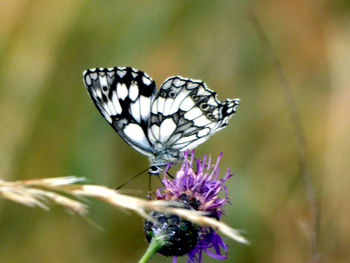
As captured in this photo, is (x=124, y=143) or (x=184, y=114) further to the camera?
(x=124, y=143)

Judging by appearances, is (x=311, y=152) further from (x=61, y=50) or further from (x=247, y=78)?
(x=61, y=50)

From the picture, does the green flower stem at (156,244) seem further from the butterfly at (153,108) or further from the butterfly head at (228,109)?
the butterfly head at (228,109)

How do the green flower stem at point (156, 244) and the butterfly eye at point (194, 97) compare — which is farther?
the butterfly eye at point (194, 97)

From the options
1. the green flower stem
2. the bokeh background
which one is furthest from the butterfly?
the bokeh background

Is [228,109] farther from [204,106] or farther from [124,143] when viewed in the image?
[124,143]

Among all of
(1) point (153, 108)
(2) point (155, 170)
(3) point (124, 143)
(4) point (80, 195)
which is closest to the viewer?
(4) point (80, 195)

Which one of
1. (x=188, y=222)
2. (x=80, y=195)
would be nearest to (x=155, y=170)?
(x=188, y=222)

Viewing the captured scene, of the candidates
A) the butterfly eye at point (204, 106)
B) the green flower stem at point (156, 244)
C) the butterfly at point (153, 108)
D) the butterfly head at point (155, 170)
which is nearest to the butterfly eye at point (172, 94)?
the butterfly at point (153, 108)
